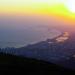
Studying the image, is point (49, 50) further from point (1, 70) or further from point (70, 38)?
point (1, 70)

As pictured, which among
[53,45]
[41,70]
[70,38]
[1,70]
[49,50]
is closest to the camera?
[1,70]

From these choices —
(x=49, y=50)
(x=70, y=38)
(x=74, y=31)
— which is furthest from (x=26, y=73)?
(x=70, y=38)

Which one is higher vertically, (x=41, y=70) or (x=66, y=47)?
(x=66, y=47)

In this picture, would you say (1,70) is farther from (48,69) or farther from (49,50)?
(49,50)

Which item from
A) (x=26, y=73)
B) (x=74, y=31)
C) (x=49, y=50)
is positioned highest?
(x=74, y=31)

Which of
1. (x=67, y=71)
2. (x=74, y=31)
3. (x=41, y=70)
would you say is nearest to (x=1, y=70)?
(x=41, y=70)

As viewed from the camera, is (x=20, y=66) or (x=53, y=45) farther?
(x=53, y=45)

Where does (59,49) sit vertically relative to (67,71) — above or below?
above

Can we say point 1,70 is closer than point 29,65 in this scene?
Yes

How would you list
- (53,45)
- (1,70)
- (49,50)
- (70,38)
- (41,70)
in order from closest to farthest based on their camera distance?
1. (1,70)
2. (41,70)
3. (49,50)
4. (53,45)
5. (70,38)
